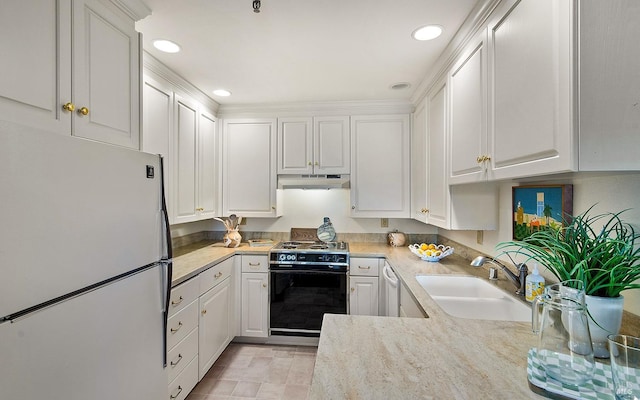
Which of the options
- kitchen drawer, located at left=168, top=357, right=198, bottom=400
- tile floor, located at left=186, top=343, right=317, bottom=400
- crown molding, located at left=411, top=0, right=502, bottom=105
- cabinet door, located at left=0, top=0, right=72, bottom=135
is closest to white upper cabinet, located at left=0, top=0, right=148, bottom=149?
cabinet door, located at left=0, top=0, right=72, bottom=135

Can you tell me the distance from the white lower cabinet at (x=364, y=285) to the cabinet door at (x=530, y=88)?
61.3 inches

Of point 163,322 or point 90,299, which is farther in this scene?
point 163,322

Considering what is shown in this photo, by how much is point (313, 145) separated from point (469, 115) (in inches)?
64.7

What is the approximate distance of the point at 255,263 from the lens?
2.71 m

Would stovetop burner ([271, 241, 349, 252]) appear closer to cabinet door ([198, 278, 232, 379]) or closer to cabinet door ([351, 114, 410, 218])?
cabinet door ([351, 114, 410, 218])

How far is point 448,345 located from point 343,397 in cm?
48

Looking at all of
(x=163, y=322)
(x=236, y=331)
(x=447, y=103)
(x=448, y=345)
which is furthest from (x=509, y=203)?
(x=236, y=331)

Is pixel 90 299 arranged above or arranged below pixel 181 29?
below

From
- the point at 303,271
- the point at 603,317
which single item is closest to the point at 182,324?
the point at 303,271

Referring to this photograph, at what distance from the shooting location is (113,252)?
3.51 feet

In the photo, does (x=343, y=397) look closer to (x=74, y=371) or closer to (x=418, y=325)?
(x=418, y=325)

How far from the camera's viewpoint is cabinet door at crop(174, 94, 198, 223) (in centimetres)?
226

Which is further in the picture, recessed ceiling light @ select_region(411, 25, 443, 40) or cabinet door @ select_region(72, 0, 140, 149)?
recessed ceiling light @ select_region(411, 25, 443, 40)

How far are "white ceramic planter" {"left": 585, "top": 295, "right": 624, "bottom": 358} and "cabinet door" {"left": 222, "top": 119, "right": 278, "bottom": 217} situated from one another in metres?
2.50
